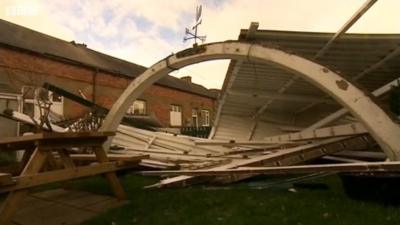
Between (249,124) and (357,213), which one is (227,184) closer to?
(357,213)

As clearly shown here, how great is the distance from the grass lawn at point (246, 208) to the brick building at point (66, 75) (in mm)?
7269

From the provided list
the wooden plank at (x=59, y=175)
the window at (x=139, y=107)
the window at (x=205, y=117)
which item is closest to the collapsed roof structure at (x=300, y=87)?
the wooden plank at (x=59, y=175)

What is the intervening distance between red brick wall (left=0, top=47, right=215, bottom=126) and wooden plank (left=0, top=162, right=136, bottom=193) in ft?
28.5

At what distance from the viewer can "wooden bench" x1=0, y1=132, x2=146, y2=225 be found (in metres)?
3.84

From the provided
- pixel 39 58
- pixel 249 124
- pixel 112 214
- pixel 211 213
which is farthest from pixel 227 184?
pixel 39 58

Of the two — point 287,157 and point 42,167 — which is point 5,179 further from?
point 287,157

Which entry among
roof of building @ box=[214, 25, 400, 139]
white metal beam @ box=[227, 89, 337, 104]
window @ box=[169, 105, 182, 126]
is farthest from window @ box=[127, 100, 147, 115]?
white metal beam @ box=[227, 89, 337, 104]

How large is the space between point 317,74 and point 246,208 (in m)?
2.31

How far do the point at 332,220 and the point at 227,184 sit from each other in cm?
259

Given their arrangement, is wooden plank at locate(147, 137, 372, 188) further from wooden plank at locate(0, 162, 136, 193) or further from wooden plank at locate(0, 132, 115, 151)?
wooden plank at locate(0, 132, 115, 151)

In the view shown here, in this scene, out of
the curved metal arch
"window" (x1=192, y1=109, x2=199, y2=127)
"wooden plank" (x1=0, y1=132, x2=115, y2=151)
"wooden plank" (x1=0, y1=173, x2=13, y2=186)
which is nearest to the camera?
"wooden plank" (x1=0, y1=173, x2=13, y2=186)

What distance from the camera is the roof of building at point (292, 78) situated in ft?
19.6

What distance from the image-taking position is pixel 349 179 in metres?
4.63

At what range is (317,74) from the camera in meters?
5.02
